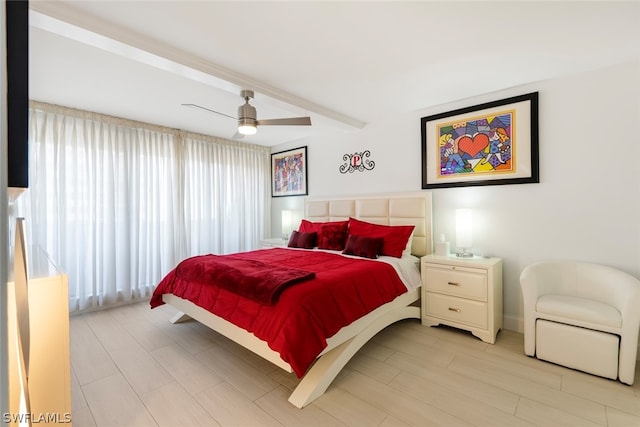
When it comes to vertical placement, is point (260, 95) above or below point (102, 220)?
above

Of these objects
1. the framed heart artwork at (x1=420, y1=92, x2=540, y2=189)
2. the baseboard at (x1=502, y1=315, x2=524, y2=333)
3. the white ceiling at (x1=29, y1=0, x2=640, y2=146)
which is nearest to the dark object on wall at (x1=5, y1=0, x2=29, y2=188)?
the white ceiling at (x1=29, y1=0, x2=640, y2=146)

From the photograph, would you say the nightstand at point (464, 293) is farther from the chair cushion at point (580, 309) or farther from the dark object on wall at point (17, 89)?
the dark object on wall at point (17, 89)

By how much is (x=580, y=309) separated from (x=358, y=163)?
2.90 meters

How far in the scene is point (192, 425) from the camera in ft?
5.41

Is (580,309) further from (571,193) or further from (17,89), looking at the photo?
(17,89)

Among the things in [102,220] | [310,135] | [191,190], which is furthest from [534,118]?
[102,220]

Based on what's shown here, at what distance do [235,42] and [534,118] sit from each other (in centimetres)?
283

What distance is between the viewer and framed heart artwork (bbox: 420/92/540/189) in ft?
9.14

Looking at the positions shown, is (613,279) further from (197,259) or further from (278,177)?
(278,177)

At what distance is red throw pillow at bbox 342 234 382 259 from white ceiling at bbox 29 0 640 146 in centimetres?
159

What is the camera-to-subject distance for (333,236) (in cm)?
371

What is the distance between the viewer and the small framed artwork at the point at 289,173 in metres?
4.95

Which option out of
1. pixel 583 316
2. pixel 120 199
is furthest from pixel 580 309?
pixel 120 199

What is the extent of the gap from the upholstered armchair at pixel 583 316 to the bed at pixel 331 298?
104 cm
